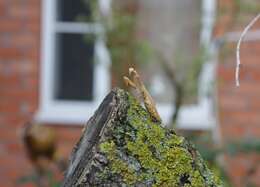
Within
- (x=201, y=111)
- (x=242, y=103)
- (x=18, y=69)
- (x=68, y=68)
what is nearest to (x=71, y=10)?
(x=68, y=68)

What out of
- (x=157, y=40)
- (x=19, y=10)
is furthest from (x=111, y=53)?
(x=19, y=10)

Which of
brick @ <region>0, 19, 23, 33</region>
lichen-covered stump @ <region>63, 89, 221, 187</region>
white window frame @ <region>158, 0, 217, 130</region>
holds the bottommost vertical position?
white window frame @ <region>158, 0, 217, 130</region>

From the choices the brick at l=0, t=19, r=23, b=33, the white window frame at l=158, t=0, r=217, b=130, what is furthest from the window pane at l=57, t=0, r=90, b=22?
the white window frame at l=158, t=0, r=217, b=130

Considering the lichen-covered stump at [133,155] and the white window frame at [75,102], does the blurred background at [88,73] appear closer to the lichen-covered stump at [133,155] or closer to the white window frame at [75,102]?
the white window frame at [75,102]

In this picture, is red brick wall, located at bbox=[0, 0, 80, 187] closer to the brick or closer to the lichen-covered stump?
the brick

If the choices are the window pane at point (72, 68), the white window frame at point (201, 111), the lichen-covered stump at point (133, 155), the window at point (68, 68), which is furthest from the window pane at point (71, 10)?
the lichen-covered stump at point (133, 155)

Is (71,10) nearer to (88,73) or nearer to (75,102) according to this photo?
(88,73)

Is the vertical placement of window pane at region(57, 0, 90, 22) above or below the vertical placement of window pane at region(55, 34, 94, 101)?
above
